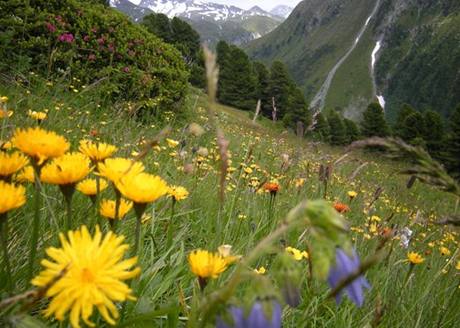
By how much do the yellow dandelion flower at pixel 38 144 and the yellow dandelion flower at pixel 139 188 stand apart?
0.54 ft

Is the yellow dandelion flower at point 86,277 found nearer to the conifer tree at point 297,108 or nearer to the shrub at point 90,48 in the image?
the shrub at point 90,48

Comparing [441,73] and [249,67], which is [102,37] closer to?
[249,67]

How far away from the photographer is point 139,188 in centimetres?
96

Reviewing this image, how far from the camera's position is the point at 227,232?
245cm

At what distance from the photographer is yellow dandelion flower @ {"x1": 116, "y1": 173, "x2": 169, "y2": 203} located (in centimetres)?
95

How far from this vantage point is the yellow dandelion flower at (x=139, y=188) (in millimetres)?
954

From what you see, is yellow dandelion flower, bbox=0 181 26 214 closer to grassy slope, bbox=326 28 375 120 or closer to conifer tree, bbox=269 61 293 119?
conifer tree, bbox=269 61 293 119

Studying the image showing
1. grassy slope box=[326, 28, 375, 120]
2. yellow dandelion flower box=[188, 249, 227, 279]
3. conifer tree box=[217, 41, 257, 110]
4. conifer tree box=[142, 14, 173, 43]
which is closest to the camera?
yellow dandelion flower box=[188, 249, 227, 279]

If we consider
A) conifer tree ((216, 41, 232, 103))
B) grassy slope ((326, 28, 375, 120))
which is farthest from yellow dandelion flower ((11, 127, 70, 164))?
grassy slope ((326, 28, 375, 120))

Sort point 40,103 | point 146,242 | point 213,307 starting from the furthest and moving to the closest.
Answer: point 40,103 → point 146,242 → point 213,307

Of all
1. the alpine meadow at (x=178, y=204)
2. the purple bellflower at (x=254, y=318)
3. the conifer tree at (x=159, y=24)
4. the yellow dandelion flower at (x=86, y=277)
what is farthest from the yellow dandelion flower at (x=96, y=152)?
the conifer tree at (x=159, y=24)

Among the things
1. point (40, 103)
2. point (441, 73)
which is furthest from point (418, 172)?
point (441, 73)

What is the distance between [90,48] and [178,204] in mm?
5309

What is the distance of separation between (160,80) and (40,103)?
4.36 meters
